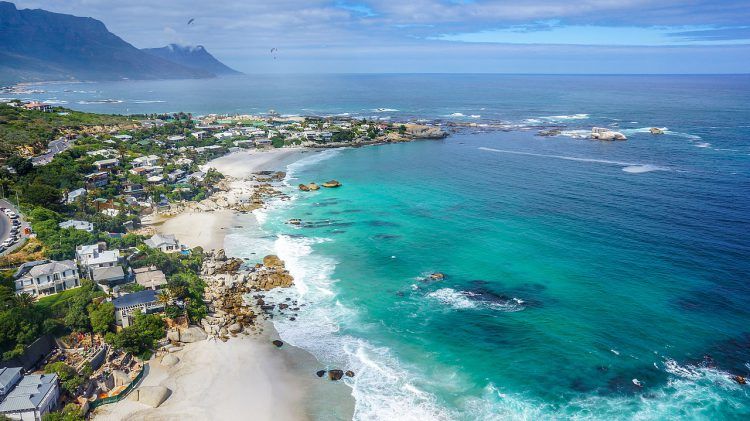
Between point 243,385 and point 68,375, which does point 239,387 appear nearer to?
point 243,385

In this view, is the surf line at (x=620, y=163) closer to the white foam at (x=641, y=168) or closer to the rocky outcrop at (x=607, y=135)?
the white foam at (x=641, y=168)

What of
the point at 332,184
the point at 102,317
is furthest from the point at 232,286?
the point at 332,184

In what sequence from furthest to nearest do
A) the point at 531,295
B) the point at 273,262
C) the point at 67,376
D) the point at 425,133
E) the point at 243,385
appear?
1. the point at 425,133
2. the point at 273,262
3. the point at 531,295
4. the point at 243,385
5. the point at 67,376

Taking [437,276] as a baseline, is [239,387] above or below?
below

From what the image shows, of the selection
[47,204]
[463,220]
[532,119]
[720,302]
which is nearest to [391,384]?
[720,302]

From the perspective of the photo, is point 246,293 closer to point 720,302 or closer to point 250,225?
point 250,225

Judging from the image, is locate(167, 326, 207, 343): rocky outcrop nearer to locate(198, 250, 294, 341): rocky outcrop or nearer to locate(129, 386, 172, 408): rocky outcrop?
locate(198, 250, 294, 341): rocky outcrop

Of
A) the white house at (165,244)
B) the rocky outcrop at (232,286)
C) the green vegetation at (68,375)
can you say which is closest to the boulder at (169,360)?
the rocky outcrop at (232,286)
